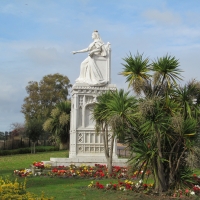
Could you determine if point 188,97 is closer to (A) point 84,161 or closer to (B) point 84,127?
(A) point 84,161

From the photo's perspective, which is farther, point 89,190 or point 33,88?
point 33,88

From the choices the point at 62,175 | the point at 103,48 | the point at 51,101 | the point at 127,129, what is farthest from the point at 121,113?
the point at 51,101

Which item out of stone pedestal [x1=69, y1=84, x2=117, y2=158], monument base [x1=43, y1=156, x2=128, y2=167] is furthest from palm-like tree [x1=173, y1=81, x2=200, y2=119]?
stone pedestal [x1=69, y1=84, x2=117, y2=158]

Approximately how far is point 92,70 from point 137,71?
1098cm

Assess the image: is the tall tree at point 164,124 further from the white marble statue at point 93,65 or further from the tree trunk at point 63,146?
the tree trunk at point 63,146

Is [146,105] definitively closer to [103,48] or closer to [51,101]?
[103,48]

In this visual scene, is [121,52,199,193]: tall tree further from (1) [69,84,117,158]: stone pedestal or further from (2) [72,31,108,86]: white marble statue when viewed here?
(2) [72,31,108,86]: white marble statue

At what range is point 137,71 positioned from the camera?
12719 millimetres

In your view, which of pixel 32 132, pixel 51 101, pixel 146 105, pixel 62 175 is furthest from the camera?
pixel 51 101

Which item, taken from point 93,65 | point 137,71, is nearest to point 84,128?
point 93,65

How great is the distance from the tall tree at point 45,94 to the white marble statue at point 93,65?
120ft

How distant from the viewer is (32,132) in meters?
41.3

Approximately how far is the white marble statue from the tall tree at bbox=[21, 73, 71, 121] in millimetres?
36440

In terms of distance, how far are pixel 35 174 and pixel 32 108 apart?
143 feet
